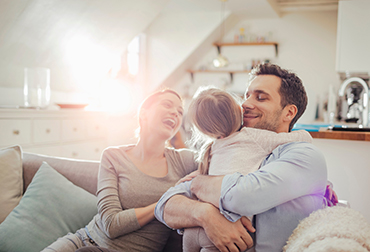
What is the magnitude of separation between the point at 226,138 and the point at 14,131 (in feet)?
7.66

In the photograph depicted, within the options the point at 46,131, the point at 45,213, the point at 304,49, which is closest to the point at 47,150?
the point at 46,131

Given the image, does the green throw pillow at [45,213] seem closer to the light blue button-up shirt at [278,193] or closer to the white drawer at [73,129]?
the light blue button-up shirt at [278,193]

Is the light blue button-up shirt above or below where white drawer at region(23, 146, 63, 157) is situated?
above

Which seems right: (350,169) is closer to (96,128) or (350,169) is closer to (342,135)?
(342,135)

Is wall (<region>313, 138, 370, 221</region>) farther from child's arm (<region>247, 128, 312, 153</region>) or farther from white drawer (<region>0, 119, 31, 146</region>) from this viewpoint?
white drawer (<region>0, 119, 31, 146</region>)

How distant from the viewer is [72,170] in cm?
185

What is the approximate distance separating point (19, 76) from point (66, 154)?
955mm

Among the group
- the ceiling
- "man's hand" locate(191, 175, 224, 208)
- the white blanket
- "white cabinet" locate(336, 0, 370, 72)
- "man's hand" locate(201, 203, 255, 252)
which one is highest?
the ceiling

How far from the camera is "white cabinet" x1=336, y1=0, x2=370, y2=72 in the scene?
3.70 metres

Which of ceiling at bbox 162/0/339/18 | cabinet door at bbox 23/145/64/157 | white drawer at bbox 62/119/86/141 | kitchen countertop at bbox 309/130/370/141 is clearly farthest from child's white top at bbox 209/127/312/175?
ceiling at bbox 162/0/339/18

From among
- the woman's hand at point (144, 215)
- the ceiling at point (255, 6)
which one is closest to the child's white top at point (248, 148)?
the woman's hand at point (144, 215)

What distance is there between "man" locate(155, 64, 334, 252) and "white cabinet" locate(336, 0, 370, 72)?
10.1 feet

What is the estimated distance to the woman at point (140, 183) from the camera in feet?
4.42

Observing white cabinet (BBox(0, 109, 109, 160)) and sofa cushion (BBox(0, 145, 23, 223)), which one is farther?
white cabinet (BBox(0, 109, 109, 160))
